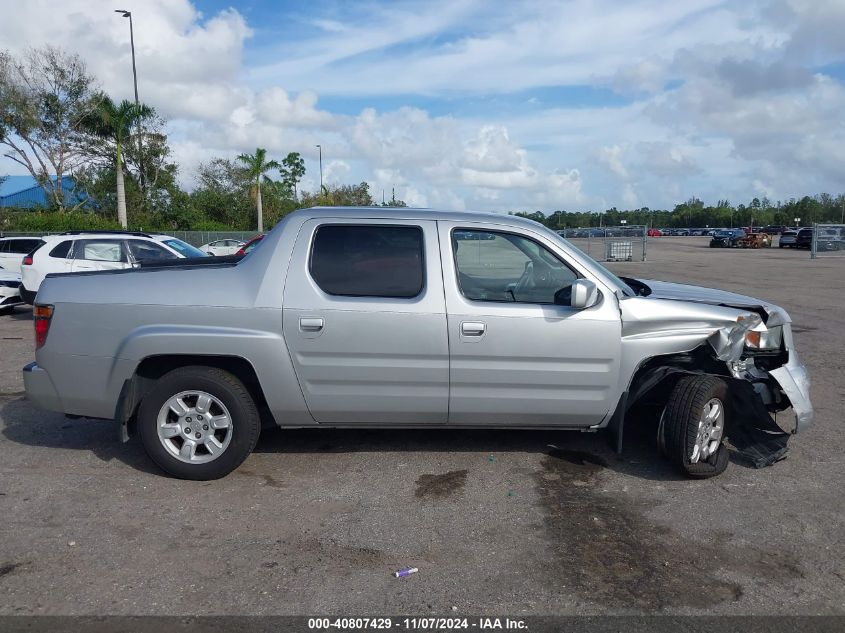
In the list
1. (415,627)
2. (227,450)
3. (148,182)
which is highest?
(148,182)

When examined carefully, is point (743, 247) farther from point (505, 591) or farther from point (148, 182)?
point (505, 591)

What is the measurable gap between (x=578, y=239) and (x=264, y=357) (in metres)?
39.2

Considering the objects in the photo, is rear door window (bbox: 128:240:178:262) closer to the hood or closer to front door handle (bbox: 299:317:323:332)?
front door handle (bbox: 299:317:323:332)

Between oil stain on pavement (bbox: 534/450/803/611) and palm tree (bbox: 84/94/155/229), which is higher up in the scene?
palm tree (bbox: 84/94/155/229)

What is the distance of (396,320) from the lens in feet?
16.3

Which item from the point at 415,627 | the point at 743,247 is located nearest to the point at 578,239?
the point at 743,247

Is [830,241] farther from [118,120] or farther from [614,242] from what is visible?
[118,120]

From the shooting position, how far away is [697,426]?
4.99 m

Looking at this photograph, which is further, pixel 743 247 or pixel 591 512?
pixel 743 247

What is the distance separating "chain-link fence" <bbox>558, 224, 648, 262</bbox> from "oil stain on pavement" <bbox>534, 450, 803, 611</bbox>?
3273 centimetres

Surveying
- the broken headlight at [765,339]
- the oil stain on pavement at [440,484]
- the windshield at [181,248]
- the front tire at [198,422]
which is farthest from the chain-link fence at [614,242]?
the front tire at [198,422]

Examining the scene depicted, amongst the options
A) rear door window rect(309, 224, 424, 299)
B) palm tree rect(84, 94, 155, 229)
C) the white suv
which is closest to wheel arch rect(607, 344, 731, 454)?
rear door window rect(309, 224, 424, 299)

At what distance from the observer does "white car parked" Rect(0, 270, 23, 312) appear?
14177mm

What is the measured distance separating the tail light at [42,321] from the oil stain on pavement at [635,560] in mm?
3644
